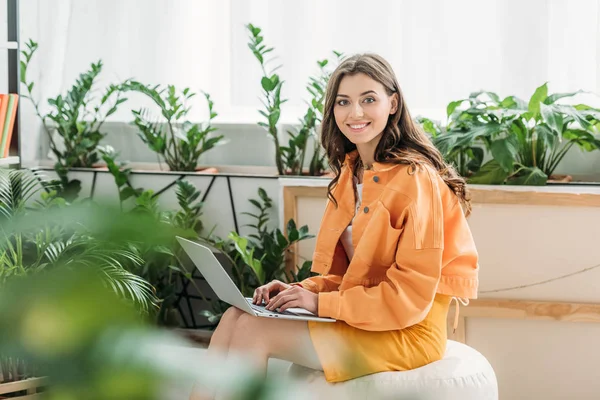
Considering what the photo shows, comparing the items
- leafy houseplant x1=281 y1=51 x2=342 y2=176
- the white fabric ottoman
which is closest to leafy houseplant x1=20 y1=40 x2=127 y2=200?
leafy houseplant x1=281 y1=51 x2=342 y2=176

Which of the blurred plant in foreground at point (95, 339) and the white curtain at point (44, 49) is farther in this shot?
the white curtain at point (44, 49)

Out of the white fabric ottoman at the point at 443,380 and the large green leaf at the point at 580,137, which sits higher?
the large green leaf at the point at 580,137

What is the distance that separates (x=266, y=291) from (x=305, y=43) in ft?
4.35

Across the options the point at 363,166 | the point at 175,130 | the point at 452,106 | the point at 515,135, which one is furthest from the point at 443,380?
the point at 175,130

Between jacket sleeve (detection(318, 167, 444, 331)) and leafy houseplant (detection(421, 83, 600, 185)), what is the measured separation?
687 millimetres

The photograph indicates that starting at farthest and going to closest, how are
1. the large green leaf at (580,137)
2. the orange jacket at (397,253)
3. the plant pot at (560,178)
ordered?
the plant pot at (560,178)
the large green leaf at (580,137)
the orange jacket at (397,253)

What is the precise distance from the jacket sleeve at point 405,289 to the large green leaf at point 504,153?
2.28 ft

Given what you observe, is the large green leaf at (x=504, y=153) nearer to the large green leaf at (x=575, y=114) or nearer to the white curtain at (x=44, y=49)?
the large green leaf at (x=575, y=114)

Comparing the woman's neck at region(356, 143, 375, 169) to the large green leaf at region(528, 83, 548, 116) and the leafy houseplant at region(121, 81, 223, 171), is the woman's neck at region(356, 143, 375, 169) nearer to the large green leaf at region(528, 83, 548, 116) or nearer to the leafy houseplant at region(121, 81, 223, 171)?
the large green leaf at region(528, 83, 548, 116)

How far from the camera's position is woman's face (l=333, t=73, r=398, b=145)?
1745 mm

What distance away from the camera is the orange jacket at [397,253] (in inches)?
63.2

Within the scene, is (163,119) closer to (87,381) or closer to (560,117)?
(560,117)

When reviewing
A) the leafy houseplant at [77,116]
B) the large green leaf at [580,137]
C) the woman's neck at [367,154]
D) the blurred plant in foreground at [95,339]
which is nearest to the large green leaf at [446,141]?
the large green leaf at [580,137]

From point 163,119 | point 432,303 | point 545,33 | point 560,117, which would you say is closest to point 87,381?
point 432,303
